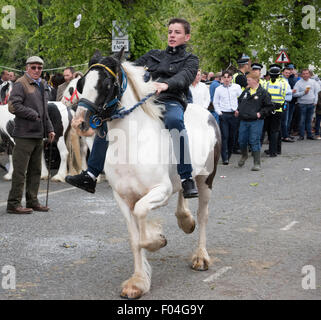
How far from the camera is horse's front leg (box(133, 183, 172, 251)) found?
4.91 metres

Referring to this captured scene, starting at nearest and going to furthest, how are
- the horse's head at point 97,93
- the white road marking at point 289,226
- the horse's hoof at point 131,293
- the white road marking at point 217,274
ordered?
the horse's head at point 97,93
the horse's hoof at point 131,293
the white road marking at point 217,274
the white road marking at point 289,226

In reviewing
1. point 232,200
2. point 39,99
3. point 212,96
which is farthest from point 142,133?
point 212,96

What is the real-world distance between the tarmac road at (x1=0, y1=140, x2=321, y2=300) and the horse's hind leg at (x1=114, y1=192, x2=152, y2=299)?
0.33 ft

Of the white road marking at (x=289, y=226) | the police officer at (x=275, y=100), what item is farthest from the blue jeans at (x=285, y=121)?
the white road marking at (x=289, y=226)

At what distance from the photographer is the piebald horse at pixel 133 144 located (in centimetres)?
477

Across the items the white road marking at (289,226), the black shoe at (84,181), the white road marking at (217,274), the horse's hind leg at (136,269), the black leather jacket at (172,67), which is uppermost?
the black leather jacket at (172,67)

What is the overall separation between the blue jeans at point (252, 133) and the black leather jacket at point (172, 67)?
7.97 metres

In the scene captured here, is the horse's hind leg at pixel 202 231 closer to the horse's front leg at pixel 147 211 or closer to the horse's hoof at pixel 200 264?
Result: the horse's hoof at pixel 200 264

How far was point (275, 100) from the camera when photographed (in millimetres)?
15461

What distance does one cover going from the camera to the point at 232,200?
989 centimetres

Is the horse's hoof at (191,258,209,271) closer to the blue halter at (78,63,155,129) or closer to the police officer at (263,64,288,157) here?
the blue halter at (78,63,155,129)

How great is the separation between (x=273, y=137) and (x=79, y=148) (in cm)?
633

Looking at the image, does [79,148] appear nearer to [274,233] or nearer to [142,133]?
[274,233]

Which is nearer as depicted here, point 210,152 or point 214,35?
point 210,152
